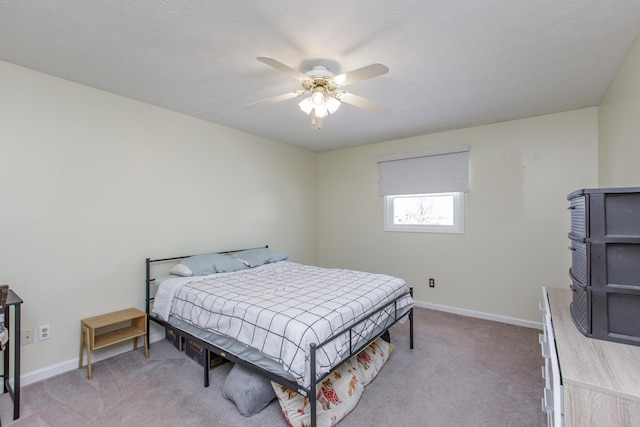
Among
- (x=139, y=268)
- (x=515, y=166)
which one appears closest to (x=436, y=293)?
(x=515, y=166)

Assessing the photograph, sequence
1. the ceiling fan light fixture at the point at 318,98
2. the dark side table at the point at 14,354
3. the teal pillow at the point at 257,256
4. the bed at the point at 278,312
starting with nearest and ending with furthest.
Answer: the bed at the point at 278,312 < the dark side table at the point at 14,354 < the ceiling fan light fixture at the point at 318,98 < the teal pillow at the point at 257,256

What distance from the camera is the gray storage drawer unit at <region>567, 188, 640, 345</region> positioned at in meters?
1.21

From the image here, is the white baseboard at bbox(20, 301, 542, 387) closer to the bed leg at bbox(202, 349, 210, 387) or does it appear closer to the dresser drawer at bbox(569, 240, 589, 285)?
the bed leg at bbox(202, 349, 210, 387)

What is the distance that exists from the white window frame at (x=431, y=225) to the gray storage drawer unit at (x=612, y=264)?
2624 millimetres

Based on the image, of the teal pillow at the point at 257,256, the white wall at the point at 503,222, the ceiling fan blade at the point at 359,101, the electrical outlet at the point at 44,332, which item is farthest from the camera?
the teal pillow at the point at 257,256

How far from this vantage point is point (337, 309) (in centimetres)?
205

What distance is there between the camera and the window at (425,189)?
3.83 m

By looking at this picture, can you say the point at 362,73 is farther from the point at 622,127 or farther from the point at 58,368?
the point at 58,368

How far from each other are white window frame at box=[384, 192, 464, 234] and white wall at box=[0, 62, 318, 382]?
7.15ft

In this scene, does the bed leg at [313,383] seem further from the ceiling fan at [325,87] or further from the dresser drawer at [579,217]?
the ceiling fan at [325,87]

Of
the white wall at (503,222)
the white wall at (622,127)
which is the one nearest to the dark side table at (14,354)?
the white wall at (503,222)

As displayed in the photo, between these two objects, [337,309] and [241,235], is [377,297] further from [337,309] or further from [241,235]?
[241,235]

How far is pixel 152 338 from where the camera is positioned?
302cm

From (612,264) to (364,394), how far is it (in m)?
1.73
